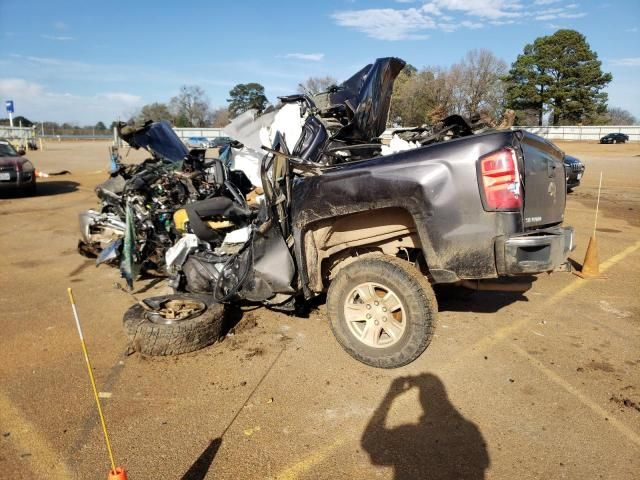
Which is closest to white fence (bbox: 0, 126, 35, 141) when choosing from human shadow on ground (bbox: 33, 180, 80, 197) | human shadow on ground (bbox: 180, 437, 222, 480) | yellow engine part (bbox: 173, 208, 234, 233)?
human shadow on ground (bbox: 33, 180, 80, 197)

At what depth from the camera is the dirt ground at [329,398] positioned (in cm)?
254

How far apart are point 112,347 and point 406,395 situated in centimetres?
259

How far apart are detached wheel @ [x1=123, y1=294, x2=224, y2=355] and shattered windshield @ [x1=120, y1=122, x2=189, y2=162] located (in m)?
3.33

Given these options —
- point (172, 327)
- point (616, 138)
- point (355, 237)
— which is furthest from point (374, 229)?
point (616, 138)

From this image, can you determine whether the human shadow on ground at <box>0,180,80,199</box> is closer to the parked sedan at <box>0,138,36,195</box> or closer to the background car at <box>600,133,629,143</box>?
the parked sedan at <box>0,138,36,195</box>

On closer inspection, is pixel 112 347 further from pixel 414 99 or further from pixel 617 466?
pixel 414 99

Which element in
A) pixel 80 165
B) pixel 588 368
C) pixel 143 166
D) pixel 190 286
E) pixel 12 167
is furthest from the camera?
pixel 80 165

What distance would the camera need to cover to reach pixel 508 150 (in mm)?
2939

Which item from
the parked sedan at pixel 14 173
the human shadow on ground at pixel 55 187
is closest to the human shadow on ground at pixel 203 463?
the parked sedan at pixel 14 173

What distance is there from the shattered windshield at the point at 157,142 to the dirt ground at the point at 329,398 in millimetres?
2636

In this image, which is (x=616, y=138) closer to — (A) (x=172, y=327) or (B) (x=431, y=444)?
(B) (x=431, y=444)

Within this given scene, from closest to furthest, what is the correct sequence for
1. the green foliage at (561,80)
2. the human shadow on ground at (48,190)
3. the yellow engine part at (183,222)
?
1. the yellow engine part at (183,222)
2. the human shadow on ground at (48,190)
3. the green foliage at (561,80)

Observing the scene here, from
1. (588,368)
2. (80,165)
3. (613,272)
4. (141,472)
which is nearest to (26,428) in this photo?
(141,472)

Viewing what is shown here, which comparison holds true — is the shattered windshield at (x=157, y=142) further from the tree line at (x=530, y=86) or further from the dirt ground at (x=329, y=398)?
the tree line at (x=530, y=86)
